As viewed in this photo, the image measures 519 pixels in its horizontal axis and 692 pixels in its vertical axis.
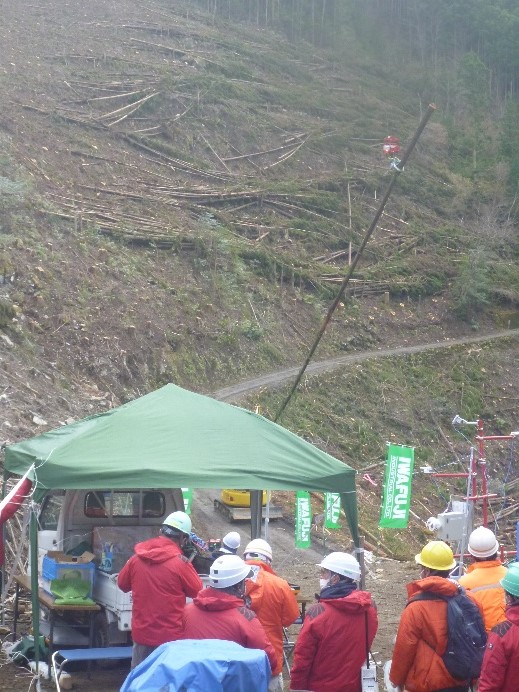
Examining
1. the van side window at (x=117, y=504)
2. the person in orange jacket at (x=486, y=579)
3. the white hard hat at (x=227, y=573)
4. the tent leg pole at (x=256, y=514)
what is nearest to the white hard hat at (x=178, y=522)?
the white hard hat at (x=227, y=573)

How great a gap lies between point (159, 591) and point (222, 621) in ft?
5.19

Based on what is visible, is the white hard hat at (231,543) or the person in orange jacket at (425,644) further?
the white hard hat at (231,543)

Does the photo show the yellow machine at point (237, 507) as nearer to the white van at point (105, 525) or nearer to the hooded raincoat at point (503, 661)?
the white van at point (105, 525)

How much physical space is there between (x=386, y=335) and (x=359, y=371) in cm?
520

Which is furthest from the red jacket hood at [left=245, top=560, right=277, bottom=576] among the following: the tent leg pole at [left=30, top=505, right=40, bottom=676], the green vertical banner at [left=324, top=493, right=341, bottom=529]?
the green vertical banner at [left=324, top=493, right=341, bottom=529]

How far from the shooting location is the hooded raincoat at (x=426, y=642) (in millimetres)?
5320

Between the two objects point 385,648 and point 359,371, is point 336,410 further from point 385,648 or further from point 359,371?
point 385,648

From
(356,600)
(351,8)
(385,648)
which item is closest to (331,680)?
(356,600)

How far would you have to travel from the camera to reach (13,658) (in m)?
8.77

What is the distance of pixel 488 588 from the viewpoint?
607 cm

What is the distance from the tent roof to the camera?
8312 mm

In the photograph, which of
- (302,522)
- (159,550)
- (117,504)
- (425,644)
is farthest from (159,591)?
(302,522)

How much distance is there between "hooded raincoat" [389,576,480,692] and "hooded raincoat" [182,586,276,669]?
764 millimetres

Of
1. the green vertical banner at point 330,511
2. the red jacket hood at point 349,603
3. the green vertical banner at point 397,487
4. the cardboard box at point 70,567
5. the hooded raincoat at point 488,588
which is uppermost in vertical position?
the red jacket hood at point 349,603
